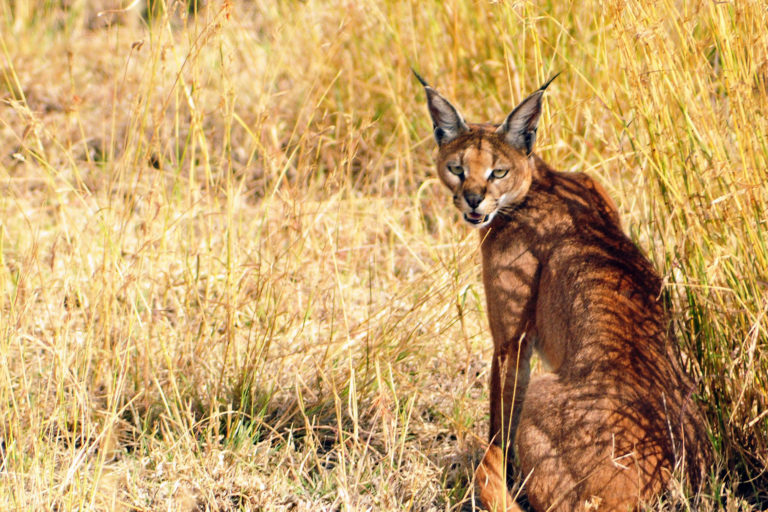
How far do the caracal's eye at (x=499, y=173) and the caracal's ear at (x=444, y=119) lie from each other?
0.26 metres

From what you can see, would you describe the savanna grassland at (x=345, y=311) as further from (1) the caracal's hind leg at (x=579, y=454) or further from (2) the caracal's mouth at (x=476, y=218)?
(2) the caracal's mouth at (x=476, y=218)

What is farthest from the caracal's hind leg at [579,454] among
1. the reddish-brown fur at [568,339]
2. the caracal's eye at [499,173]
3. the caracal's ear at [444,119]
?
the caracal's ear at [444,119]

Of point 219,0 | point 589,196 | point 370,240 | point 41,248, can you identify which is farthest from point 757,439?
point 219,0

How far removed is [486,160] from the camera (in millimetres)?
3885

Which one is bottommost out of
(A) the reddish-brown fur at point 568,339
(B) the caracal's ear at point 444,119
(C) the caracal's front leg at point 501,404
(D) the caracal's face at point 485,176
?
(C) the caracal's front leg at point 501,404

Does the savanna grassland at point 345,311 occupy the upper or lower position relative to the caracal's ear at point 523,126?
lower

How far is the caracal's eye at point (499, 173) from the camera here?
12.8ft

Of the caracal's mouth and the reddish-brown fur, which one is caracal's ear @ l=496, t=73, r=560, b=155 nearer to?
the reddish-brown fur

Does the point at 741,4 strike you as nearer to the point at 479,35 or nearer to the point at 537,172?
the point at 537,172

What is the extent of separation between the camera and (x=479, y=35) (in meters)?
5.88

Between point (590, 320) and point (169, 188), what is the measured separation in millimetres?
3727

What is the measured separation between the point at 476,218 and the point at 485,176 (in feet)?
0.59

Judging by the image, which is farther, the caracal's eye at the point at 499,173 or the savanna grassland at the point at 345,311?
the caracal's eye at the point at 499,173

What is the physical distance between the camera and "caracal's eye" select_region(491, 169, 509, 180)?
3.89 meters
